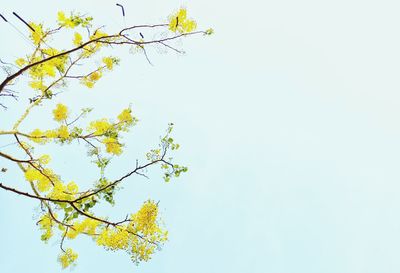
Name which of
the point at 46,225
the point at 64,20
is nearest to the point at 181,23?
the point at 64,20

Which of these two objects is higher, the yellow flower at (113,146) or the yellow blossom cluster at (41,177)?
the yellow flower at (113,146)

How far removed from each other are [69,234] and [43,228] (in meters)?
0.40

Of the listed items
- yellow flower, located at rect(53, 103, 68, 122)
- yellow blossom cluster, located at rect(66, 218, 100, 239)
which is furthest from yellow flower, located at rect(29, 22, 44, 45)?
yellow blossom cluster, located at rect(66, 218, 100, 239)

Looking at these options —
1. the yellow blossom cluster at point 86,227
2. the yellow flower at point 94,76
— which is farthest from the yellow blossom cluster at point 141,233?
the yellow flower at point 94,76

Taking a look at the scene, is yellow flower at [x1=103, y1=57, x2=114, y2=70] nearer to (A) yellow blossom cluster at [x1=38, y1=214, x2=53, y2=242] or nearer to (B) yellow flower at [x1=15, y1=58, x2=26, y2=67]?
(B) yellow flower at [x1=15, y1=58, x2=26, y2=67]

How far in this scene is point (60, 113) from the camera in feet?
23.4

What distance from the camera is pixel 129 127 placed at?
7.24 meters

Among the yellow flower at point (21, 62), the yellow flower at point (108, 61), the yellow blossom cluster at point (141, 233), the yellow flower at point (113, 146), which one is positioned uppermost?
the yellow flower at point (108, 61)

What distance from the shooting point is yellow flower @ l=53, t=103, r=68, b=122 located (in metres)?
7.11

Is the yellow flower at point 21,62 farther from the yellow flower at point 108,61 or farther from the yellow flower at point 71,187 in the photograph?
the yellow flower at point 71,187

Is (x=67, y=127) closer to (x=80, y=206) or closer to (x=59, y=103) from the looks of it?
(x=59, y=103)

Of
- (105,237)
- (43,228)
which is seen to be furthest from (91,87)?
(105,237)

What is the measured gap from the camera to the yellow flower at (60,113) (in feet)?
23.3

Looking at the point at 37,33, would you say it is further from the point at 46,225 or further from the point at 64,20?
the point at 46,225
